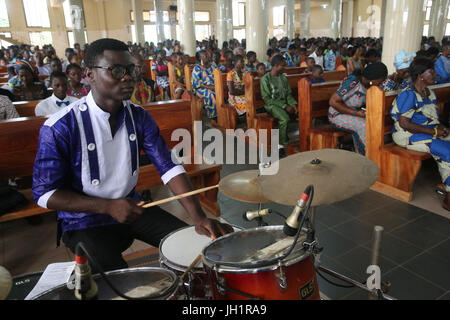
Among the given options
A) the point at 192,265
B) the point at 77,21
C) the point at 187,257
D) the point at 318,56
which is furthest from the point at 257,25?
the point at 77,21

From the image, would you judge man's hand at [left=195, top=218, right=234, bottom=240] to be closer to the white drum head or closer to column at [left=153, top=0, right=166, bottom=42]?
the white drum head

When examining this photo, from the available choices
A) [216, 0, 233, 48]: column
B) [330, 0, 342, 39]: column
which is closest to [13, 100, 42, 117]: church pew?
[216, 0, 233, 48]: column

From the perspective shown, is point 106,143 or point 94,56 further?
point 106,143

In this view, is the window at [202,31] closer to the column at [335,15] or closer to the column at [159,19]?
the column at [159,19]

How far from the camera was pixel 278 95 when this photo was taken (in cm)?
535

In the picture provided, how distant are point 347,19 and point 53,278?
97.6 feet

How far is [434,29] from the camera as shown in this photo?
45.7 ft

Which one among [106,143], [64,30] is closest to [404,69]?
A: [106,143]

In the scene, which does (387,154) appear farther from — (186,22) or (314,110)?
(186,22)

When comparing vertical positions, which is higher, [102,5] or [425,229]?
[102,5]

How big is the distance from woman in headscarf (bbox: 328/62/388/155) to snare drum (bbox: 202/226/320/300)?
3.14m

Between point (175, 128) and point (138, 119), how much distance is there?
157 centimetres

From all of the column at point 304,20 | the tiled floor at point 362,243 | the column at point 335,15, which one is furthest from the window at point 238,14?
the tiled floor at point 362,243
